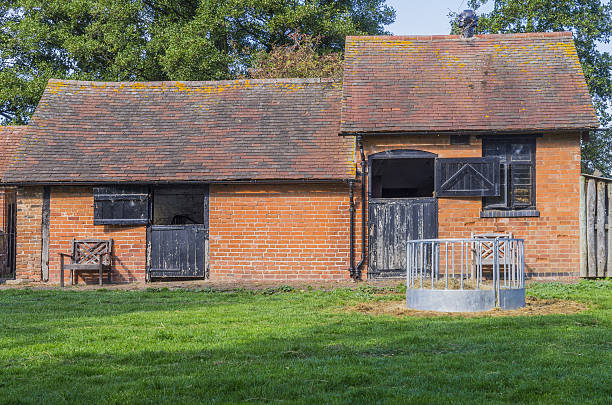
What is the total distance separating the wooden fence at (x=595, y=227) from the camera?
52.3ft

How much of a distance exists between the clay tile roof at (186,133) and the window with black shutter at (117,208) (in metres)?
0.39

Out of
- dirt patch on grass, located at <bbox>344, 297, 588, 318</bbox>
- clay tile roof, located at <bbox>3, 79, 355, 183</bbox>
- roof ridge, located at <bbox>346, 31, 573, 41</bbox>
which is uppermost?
roof ridge, located at <bbox>346, 31, 573, 41</bbox>

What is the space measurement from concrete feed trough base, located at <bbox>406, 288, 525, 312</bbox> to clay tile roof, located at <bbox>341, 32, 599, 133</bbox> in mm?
6377

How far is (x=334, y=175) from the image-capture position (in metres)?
16.3

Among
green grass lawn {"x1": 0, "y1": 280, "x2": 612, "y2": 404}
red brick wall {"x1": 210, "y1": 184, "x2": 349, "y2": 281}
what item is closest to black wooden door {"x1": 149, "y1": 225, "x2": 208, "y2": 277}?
red brick wall {"x1": 210, "y1": 184, "x2": 349, "y2": 281}

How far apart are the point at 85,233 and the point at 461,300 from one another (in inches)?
405

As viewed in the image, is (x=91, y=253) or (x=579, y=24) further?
(x=579, y=24)

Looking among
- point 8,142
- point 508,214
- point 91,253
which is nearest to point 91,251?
point 91,253

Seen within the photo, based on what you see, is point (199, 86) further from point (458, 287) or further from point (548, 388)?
point (548, 388)

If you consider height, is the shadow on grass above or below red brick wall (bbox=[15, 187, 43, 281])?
below

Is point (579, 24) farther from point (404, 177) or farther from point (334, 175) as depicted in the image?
point (334, 175)

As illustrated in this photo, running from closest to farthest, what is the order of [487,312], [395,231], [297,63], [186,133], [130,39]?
1. [487,312]
2. [395,231]
3. [186,133]
4. [297,63]
5. [130,39]

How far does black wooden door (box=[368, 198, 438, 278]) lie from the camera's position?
16.3m

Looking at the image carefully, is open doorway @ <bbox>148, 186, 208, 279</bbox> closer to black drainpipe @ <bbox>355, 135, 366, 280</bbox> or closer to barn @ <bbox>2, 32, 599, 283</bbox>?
barn @ <bbox>2, 32, 599, 283</bbox>
